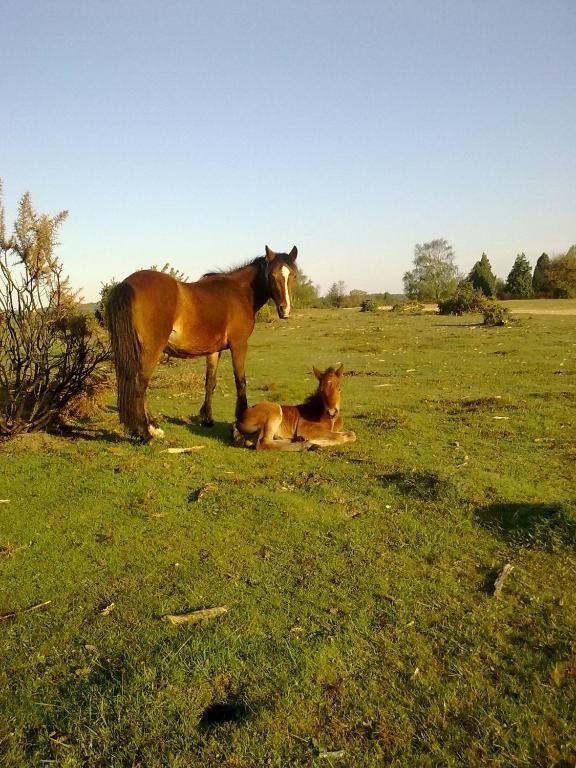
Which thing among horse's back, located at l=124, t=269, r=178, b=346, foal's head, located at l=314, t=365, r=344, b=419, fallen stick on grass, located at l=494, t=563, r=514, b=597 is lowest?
fallen stick on grass, located at l=494, t=563, r=514, b=597

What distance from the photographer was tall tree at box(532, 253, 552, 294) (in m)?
68.5

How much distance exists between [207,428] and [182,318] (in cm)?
228

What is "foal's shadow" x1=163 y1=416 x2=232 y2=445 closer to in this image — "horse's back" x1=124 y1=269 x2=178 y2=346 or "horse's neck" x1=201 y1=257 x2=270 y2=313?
"horse's back" x1=124 y1=269 x2=178 y2=346

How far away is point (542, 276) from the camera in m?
71.6

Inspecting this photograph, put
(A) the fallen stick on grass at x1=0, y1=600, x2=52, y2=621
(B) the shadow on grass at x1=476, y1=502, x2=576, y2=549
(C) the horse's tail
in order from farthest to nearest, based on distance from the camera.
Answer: (C) the horse's tail, (B) the shadow on grass at x1=476, y1=502, x2=576, y2=549, (A) the fallen stick on grass at x1=0, y1=600, x2=52, y2=621

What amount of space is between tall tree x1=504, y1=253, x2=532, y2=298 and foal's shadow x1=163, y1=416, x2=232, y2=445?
71422mm

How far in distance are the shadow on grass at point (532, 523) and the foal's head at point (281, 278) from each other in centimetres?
506

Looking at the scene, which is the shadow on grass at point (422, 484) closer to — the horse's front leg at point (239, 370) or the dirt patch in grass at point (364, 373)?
the horse's front leg at point (239, 370)

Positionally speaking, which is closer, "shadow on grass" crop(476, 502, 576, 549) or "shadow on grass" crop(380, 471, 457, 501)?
"shadow on grass" crop(476, 502, 576, 549)

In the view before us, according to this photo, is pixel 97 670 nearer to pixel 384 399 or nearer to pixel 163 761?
pixel 163 761

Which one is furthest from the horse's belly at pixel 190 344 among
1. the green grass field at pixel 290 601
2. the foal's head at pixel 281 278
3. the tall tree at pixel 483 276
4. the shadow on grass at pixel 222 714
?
the tall tree at pixel 483 276

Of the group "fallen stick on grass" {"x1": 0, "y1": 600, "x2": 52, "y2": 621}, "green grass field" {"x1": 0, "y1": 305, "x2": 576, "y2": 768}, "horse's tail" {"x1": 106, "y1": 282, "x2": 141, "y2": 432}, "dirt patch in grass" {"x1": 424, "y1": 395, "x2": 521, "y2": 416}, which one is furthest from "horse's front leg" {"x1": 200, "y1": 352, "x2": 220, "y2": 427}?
"fallen stick on grass" {"x1": 0, "y1": 600, "x2": 52, "y2": 621}

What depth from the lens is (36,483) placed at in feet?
22.3

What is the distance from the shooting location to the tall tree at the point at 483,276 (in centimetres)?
8119
